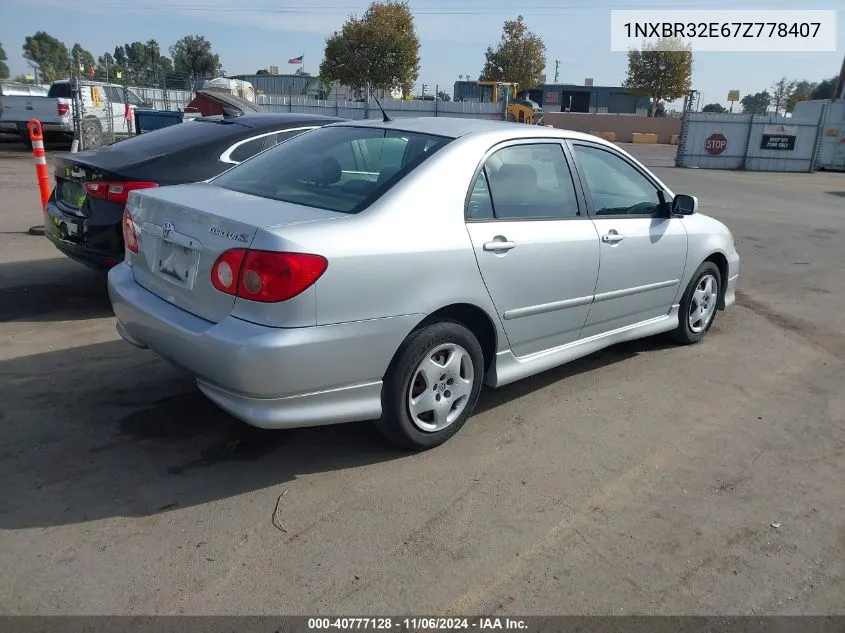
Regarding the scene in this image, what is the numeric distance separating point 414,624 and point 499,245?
1.90m

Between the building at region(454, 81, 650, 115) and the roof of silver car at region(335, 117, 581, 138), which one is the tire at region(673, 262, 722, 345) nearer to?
the roof of silver car at region(335, 117, 581, 138)

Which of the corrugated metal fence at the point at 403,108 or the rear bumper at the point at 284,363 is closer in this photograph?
the rear bumper at the point at 284,363

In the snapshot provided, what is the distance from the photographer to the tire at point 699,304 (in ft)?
17.1

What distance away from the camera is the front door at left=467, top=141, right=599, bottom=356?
3.58 m

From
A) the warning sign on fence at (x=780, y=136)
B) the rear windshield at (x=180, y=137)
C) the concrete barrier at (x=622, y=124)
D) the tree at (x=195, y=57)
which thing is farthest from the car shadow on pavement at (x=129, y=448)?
the tree at (x=195, y=57)

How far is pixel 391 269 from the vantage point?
3.08m

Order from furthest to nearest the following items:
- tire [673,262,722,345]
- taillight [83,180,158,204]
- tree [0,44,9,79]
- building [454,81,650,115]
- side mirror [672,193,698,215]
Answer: tree [0,44,9,79] → building [454,81,650,115] → tire [673,262,722,345] → taillight [83,180,158,204] → side mirror [672,193,698,215]

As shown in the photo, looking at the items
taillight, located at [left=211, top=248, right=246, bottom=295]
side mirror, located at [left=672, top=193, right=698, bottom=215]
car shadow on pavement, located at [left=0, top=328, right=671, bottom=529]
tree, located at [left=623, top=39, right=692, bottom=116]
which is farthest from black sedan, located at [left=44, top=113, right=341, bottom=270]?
tree, located at [left=623, top=39, right=692, bottom=116]

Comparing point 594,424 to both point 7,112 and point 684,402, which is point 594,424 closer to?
point 684,402

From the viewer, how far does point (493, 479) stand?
333cm

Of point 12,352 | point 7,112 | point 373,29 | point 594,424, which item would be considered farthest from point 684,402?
point 373,29

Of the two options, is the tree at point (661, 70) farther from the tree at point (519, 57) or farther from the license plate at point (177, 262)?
the license plate at point (177, 262)

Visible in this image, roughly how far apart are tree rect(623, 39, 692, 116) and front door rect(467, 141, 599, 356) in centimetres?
4906

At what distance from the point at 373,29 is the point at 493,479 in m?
41.1
